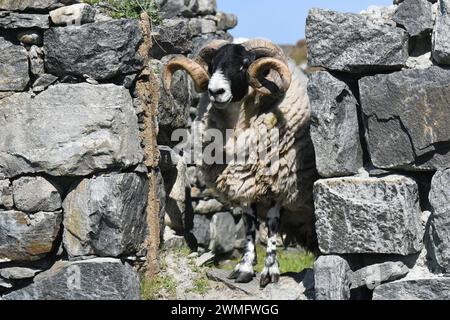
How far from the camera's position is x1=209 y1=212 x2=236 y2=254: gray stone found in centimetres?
1010

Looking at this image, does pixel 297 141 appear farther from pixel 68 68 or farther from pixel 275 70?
pixel 68 68

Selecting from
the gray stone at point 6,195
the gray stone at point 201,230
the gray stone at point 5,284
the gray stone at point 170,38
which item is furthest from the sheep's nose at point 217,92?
the gray stone at point 201,230

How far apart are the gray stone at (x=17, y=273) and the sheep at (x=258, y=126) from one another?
1.76 metres

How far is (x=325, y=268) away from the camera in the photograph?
640 centimetres

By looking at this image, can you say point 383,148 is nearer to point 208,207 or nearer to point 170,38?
point 170,38

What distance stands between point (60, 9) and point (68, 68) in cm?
46

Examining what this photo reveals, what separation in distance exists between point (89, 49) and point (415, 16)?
2454mm

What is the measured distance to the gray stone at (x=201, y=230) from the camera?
31.9ft

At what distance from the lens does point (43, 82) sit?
6.72 m

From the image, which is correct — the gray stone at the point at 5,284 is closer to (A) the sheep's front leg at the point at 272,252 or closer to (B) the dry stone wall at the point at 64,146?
(B) the dry stone wall at the point at 64,146

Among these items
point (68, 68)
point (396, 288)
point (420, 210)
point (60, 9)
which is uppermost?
point (60, 9)

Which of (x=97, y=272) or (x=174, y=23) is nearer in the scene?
(x=97, y=272)

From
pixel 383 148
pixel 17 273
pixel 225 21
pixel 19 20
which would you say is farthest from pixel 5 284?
pixel 225 21

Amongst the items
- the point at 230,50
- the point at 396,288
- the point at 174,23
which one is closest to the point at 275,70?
the point at 230,50
